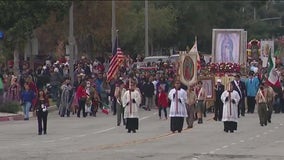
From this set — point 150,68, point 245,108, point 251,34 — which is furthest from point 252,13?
point 245,108

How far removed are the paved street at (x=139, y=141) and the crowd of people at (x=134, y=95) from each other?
618 mm

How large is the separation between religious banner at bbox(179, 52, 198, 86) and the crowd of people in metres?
0.36

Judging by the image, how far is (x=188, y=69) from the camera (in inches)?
1517

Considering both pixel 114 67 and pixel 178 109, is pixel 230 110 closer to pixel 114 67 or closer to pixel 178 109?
pixel 178 109

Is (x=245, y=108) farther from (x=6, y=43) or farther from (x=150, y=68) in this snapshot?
(x=6, y=43)

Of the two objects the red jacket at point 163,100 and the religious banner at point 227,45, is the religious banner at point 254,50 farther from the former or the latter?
the red jacket at point 163,100

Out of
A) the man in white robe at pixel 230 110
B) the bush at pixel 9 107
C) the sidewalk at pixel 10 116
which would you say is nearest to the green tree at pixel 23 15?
the bush at pixel 9 107

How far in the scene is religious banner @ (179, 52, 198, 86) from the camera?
3766 cm

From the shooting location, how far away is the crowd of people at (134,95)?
31.4 m

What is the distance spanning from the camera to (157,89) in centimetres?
4494

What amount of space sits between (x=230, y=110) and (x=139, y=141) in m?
5.71

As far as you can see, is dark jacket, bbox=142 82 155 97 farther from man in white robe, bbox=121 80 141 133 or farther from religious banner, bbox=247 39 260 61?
man in white robe, bbox=121 80 141 133

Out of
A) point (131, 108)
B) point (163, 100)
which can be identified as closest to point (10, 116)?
point (163, 100)

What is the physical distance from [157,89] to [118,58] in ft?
9.12
